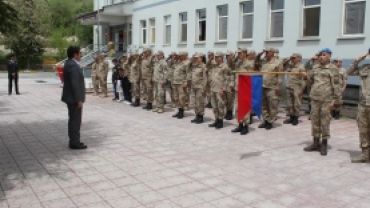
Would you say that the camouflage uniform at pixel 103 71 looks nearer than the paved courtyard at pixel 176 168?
No

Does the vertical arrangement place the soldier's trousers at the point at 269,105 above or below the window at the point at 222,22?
below

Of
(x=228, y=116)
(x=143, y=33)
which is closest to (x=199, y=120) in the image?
(x=228, y=116)

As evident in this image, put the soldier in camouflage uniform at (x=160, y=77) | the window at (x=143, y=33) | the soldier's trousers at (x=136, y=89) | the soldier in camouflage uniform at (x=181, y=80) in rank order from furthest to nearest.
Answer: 1. the window at (x=143, y=33)
2. the soldier's trousers at (x=136, y=89)
3. the soldier in camouflage uniform at (x=160, y=77)
4. the soldier in camouflage uniform at (x=181, y=80)

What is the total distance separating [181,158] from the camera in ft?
22.1

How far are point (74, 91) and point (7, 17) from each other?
1672 mm

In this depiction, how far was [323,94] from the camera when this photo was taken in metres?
6.87

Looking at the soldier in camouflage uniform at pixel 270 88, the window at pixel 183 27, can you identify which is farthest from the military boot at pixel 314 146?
the window at pixel 183 27

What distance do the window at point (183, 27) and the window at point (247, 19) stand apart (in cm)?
503

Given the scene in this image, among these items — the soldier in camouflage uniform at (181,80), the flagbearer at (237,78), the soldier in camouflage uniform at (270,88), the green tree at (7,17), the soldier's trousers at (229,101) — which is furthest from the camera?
the soldier in camouflage uniform at (181,80)

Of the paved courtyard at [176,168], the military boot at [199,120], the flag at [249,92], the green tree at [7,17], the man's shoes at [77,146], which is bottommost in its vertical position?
the paved courtyard at [176,168]

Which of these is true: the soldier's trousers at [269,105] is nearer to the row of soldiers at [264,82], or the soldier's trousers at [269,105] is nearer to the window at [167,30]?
the row of soldiers at [264,82]

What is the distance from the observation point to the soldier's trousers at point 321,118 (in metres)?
6.86

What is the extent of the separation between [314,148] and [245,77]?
182cm

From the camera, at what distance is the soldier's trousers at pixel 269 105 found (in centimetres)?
938
